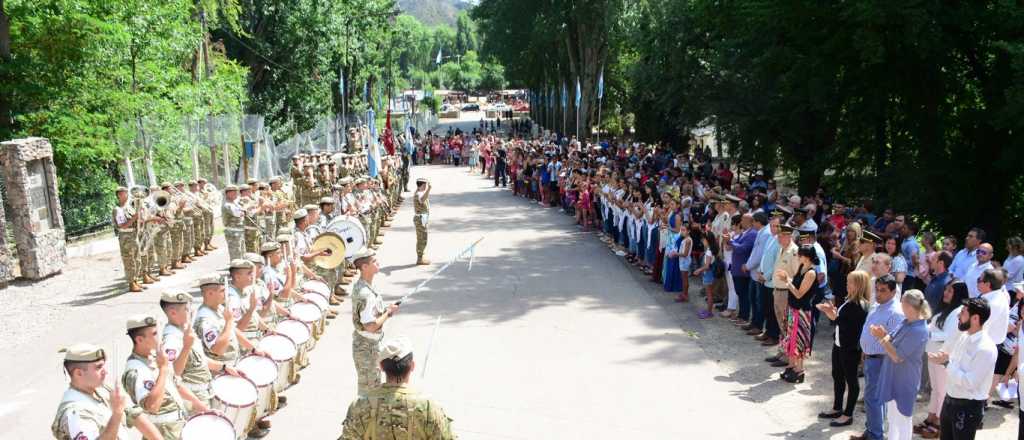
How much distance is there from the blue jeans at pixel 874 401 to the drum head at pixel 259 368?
528 centimetres

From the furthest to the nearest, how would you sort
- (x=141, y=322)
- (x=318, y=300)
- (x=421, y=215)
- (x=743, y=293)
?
(x=421, y=215), (x=743, y=293), (x=318, y=300), (x=141, y=322)

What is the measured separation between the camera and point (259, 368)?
7238 mm

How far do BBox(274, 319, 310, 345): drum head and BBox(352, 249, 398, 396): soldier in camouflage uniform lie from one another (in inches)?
30.5

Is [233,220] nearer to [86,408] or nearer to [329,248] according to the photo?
[329,248]

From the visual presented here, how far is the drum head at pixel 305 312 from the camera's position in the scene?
867 cm

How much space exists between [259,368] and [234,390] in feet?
1.80

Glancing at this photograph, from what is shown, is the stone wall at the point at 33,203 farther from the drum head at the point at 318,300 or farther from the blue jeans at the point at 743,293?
the blue jeans at the point at 743,293

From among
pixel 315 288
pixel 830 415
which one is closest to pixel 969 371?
pixel 830 415

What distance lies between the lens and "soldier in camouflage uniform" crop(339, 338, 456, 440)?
16.0ft

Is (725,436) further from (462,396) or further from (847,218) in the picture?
(847,218)

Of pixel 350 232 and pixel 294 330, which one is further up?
pixel 350 232

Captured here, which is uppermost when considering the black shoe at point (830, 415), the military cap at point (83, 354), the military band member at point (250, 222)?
the military cap at point (83, 354)

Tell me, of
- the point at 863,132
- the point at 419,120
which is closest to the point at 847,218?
the point at 863,132

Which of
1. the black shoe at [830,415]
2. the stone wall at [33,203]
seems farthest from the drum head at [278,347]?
the stone wall at [33,203]
